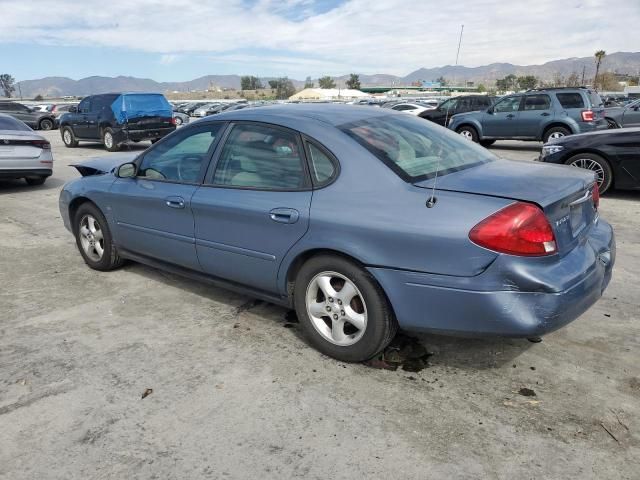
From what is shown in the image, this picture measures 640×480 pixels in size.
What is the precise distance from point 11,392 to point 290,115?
244cm

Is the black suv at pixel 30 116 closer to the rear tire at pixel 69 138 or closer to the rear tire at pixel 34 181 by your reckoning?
the rear tire at pixel 69 138

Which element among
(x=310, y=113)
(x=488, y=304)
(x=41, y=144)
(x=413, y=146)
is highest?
(x=310, y=113)

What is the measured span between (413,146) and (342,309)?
1172mm

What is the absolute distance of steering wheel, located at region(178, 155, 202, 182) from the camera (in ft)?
13.0

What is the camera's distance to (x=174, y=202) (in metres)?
3.99

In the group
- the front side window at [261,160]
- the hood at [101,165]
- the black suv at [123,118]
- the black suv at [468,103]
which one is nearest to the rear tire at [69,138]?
the black suv at [123,118]

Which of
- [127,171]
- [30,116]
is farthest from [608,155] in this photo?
[30,116]

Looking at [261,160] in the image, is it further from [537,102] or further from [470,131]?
[470,131]

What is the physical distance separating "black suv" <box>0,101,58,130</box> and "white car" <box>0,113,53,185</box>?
66.5 feet

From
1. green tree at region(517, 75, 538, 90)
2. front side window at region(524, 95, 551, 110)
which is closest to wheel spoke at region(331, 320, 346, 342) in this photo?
front side window at region(524, 95, 551, 110)

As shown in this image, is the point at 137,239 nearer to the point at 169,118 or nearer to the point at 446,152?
the point at 446,152

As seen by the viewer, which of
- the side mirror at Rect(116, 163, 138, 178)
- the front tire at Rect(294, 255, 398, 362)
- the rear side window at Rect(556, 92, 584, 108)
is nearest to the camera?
the front tire at Rect(294, 255, 398, 362)

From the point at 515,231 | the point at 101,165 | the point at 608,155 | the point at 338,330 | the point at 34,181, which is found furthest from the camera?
the point at 34,181

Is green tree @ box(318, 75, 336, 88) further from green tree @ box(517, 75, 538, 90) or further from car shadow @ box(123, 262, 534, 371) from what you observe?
car shadow @ box(123, 262, 534, 371)
